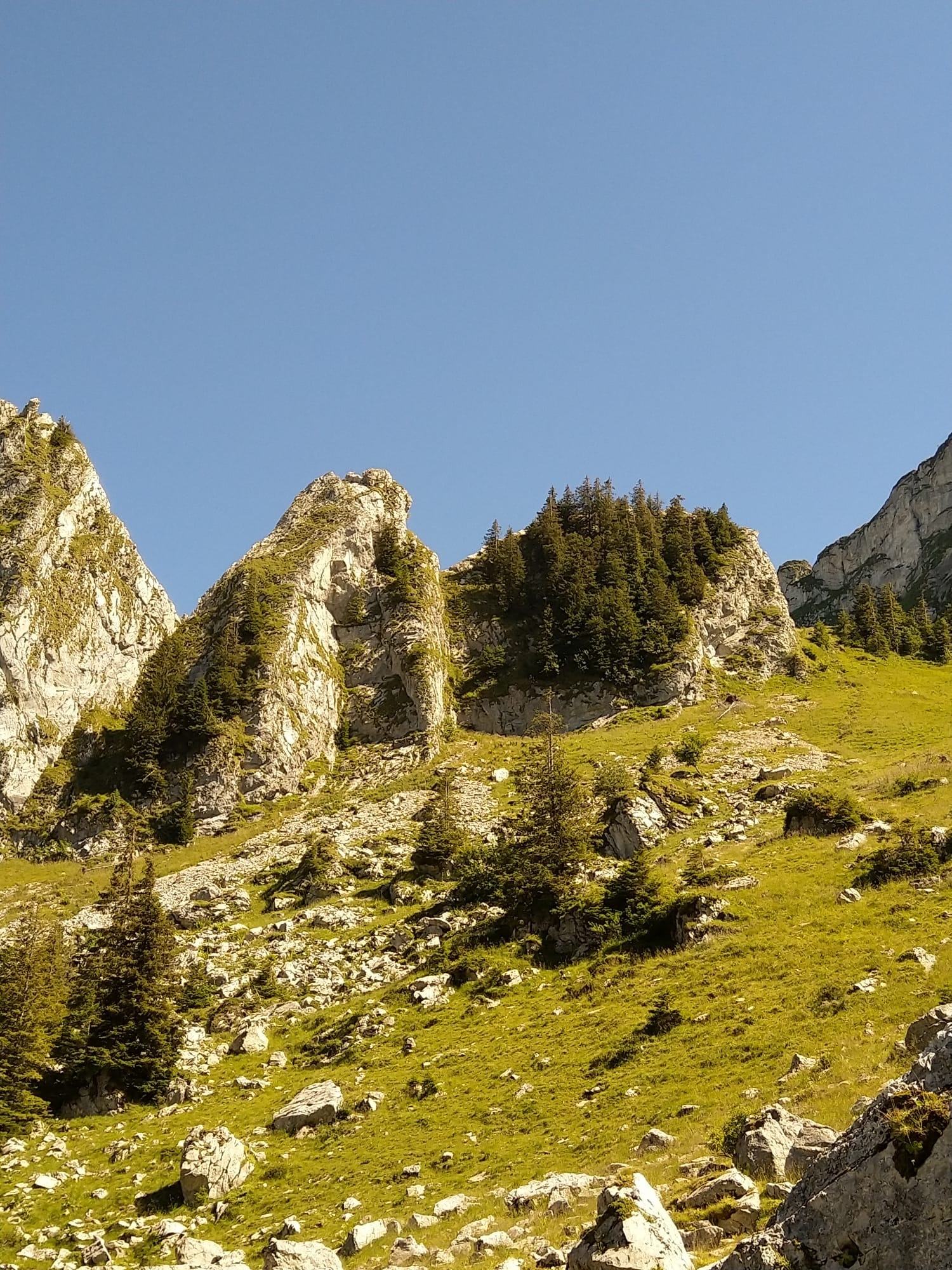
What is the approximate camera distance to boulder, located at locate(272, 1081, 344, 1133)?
104ft

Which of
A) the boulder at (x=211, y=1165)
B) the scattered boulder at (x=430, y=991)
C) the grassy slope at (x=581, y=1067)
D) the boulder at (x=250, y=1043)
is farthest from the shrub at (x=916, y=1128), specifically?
the boulder at (x=250, y=1043)

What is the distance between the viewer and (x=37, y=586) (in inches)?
3548

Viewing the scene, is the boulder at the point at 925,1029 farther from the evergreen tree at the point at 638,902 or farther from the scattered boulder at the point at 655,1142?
the evergreen tree at the point at 638,902

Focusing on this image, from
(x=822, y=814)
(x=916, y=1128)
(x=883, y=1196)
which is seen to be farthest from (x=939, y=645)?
(x=883, y=1196)

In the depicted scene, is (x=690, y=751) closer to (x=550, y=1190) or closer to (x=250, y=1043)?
(x=250, y=1043)

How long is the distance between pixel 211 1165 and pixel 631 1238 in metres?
20.4

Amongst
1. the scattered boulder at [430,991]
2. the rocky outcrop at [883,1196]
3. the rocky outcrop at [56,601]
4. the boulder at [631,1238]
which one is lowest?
the scattered boulder at [430,991]

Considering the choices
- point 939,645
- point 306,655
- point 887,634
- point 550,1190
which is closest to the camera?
point 550,1190

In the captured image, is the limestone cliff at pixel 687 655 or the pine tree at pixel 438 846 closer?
the pine tree at pixel 438 846

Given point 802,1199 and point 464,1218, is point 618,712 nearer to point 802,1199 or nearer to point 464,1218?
point 464,1218

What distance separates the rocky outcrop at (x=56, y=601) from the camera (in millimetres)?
84000

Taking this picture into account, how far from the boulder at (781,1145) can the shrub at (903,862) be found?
24.0 meters

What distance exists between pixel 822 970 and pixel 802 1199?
75.8 ft

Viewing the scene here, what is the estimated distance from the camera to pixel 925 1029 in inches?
772
